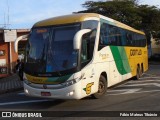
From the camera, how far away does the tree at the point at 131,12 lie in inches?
2014

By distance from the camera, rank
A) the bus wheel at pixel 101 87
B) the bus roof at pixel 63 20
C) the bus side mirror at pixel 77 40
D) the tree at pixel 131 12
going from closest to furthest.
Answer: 1. the bus side mirror at pixel 77 40
2. the bus roof at pixel 63 20
3. the bus wheel at pixel 101 87
4. the tree at pixel 131 12

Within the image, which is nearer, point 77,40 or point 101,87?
point 77,40

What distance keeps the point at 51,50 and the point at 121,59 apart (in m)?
5.67

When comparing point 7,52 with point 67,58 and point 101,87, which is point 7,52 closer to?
point 101,87

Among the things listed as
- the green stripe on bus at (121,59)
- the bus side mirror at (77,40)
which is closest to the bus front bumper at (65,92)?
the bus side mirror at (77,40)

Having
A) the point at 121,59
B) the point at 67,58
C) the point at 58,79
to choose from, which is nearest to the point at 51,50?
the point at 67,58

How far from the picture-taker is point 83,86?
11.5 metres

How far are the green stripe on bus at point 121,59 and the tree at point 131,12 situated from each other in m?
33.6

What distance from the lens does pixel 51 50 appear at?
11688 mm

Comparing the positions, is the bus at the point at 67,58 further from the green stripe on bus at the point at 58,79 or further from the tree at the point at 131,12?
the tree at the point at 131,12

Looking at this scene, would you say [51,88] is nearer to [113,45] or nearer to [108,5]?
[113,45]

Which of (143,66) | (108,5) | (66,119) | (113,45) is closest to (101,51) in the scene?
(113,45)

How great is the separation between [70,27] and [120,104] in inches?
123

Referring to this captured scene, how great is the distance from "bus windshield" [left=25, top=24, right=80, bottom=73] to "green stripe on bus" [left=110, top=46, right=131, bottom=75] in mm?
3676
